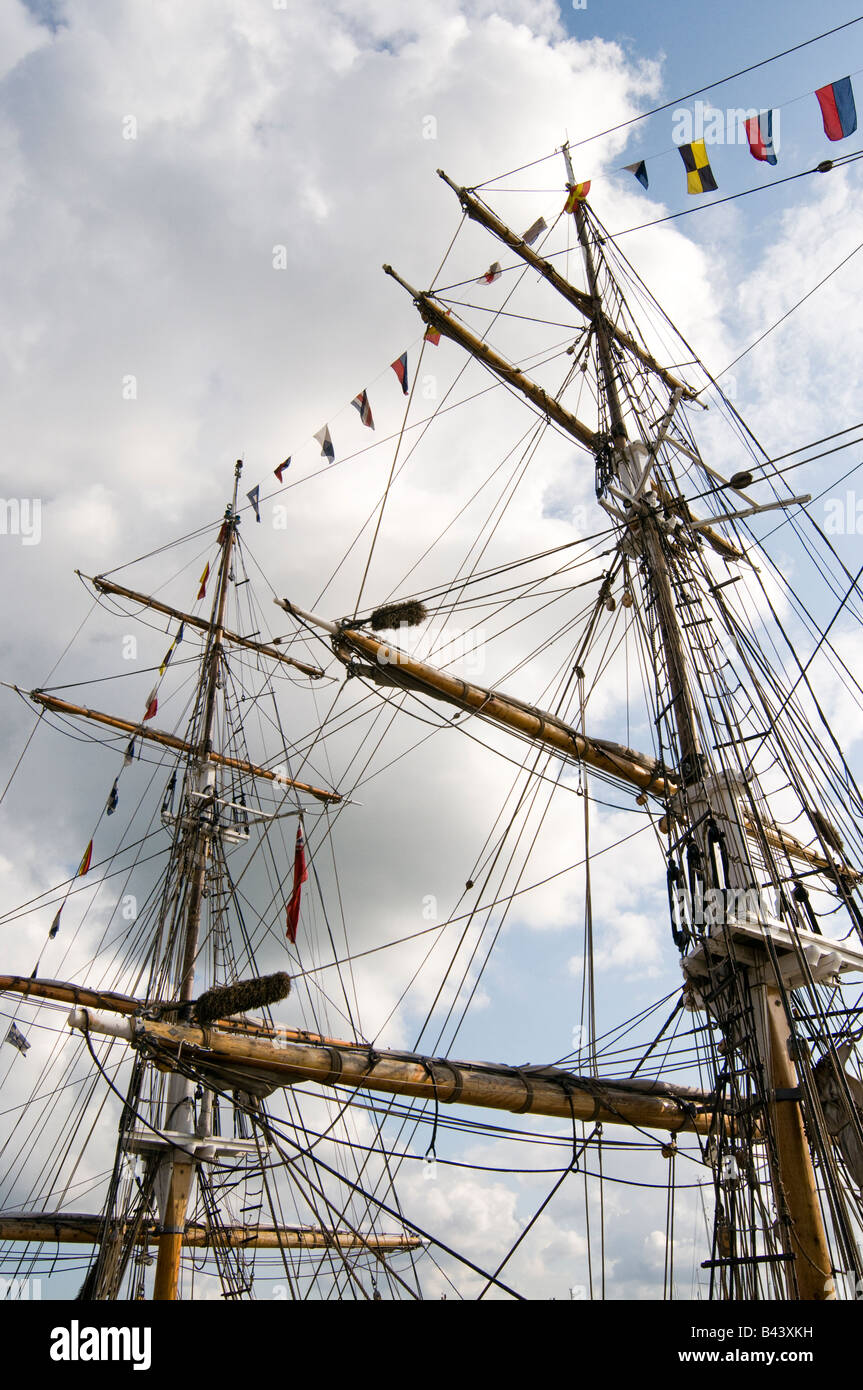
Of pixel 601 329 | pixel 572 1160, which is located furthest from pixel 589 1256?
pixel 601 329

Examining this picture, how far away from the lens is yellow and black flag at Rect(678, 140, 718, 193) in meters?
10.5

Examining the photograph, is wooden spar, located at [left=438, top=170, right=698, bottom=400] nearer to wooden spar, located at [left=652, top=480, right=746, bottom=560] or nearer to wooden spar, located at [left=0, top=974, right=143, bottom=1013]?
wooden spar, located at [left=652, top=480, right=746, bottom=560]

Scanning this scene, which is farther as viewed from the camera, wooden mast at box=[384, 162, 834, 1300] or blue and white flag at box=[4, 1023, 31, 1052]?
blue and white flag at box=[4, 1023, 31, 1052]

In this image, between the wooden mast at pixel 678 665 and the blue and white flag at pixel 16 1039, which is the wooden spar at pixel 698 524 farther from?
the blue and white flag at pixel 16 1039

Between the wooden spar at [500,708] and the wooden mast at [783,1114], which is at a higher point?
the wooden spar at [500,708]

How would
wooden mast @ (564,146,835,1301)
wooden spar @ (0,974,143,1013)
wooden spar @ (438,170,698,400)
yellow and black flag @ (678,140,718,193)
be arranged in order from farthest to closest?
1. wooden spar @ (0,974,143,1013)
2. wooden spar @ (438,170,698,400)
3. yellow and black flag @ (678,140,718,193)
4. wooden mast @ (564,146,835,1301)

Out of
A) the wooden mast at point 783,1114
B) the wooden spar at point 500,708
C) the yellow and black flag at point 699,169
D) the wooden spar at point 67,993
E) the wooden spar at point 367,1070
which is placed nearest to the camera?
the wooden mast at point 783,1114

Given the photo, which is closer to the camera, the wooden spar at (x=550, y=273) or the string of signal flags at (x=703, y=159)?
the string of signal flags at (x=703, y=159)

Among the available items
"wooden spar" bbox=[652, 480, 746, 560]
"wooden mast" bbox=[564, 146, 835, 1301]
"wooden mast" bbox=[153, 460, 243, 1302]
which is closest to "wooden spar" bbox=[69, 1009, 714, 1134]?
"wooden mast" bbox=[564, 146, 835, 1301]

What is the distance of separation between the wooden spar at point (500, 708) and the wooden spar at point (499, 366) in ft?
17.4

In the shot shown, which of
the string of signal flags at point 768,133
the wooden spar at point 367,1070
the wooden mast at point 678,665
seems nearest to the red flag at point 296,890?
the wooden spar at point 367,1070

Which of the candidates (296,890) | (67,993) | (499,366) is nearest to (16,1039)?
(67,993)

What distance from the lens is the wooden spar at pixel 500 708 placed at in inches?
454

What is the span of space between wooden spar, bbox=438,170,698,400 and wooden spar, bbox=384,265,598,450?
Result: 1.75m
